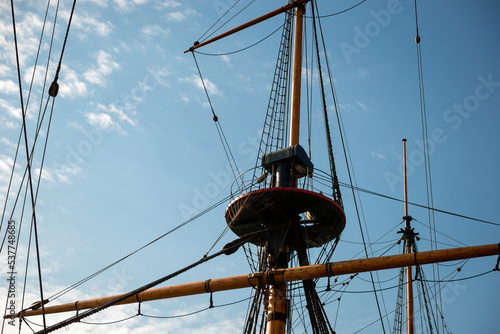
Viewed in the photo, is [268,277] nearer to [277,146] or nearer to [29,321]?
[277,146]

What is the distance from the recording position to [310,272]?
16.8 metres

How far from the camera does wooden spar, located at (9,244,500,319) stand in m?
15.2

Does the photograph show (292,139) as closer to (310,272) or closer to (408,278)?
(310,272)

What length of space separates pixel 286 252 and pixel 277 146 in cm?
426

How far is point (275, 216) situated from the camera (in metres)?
18.9

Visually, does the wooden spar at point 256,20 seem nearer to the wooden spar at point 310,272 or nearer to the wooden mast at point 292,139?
the wooden mast at point 292,139

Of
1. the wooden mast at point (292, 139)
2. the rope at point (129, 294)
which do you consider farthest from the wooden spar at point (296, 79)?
the rope at point (129, 294)

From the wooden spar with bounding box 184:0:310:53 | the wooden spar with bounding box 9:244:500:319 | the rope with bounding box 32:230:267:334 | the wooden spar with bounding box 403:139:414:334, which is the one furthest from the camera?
the wooden spar with bounding box 403:139:414:334

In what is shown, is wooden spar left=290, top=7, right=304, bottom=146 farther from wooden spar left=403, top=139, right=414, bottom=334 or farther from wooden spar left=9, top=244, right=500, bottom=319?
wooden spar left=403, top=139, right=414, bottom=334

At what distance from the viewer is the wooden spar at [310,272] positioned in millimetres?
15176

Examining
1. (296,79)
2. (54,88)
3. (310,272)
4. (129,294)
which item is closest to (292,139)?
(296,79)

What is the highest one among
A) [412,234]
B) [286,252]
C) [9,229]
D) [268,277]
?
[412,234]

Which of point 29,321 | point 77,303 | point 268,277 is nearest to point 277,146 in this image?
point 268,277

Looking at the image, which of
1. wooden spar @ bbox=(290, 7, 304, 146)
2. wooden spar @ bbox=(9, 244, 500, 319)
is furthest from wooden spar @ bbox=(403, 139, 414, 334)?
wooden spar @ bbox=(9, 244, 500, 319)
